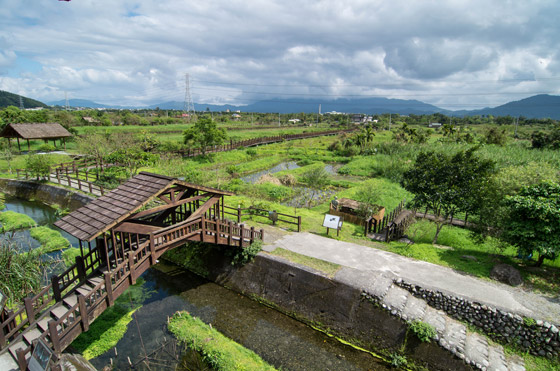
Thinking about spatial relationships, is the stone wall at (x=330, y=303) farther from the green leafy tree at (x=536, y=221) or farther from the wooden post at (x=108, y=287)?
the green leafy tree at (x=536, y=221)

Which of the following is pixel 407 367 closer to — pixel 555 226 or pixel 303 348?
pixel 303 348

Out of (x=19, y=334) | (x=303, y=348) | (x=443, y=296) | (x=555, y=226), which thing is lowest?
(x=303, y=348)

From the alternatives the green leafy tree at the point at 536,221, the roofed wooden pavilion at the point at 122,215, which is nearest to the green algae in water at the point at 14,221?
the roofed wooden pavilion at the point at 122,215

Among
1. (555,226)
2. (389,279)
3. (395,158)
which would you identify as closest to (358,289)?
(389,279)

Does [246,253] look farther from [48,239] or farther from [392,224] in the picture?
[48,239]

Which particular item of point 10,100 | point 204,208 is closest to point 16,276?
point 204,208

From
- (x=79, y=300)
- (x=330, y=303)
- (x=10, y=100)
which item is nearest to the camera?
(x=79, y=300)
